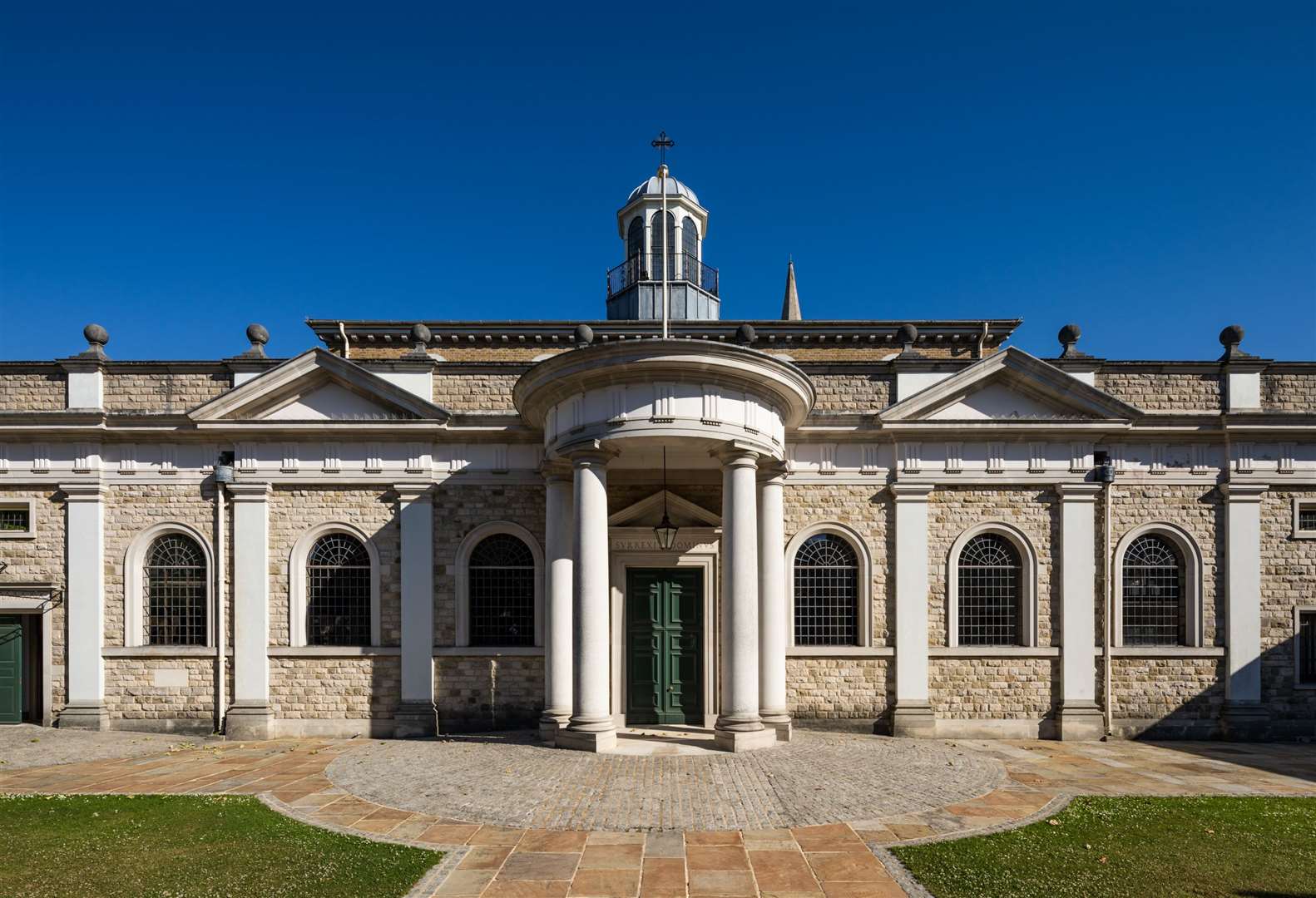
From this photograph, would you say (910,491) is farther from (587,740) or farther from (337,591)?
→ (337,591)

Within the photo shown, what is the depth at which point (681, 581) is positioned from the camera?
12844 mm

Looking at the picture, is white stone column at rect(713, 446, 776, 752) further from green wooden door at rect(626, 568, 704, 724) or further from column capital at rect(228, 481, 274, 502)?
column capital at rect(228, 481, 274, 502)

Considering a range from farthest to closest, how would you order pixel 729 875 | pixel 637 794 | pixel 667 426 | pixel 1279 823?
1. pixel 667 426
2. pixel 637 794
3. pixel 1279 823
4. pixel 729 875

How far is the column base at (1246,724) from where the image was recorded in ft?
41.7

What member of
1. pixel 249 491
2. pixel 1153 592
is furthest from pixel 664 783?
pixel 1153 592

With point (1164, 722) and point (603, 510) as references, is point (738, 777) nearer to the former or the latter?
point (603, 510)

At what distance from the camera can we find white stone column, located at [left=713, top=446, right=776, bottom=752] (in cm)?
1045

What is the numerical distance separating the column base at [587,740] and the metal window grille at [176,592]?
715 cm

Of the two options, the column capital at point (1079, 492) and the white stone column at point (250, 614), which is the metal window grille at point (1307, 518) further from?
the white stone column at point (250, 614)

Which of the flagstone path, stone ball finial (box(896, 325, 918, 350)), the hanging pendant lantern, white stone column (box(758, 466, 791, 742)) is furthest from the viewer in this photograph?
stone ball finial (box(896, 325, 918, 350))

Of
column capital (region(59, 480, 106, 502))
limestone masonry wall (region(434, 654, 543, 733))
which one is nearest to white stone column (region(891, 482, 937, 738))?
limestone masonry wall (region(434, 654, 543, 733))

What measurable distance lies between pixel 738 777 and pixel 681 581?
4.13 m

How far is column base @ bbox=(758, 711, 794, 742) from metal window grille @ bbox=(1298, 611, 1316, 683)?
964 cm

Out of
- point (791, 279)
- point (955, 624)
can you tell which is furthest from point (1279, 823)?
point (791, 279)
